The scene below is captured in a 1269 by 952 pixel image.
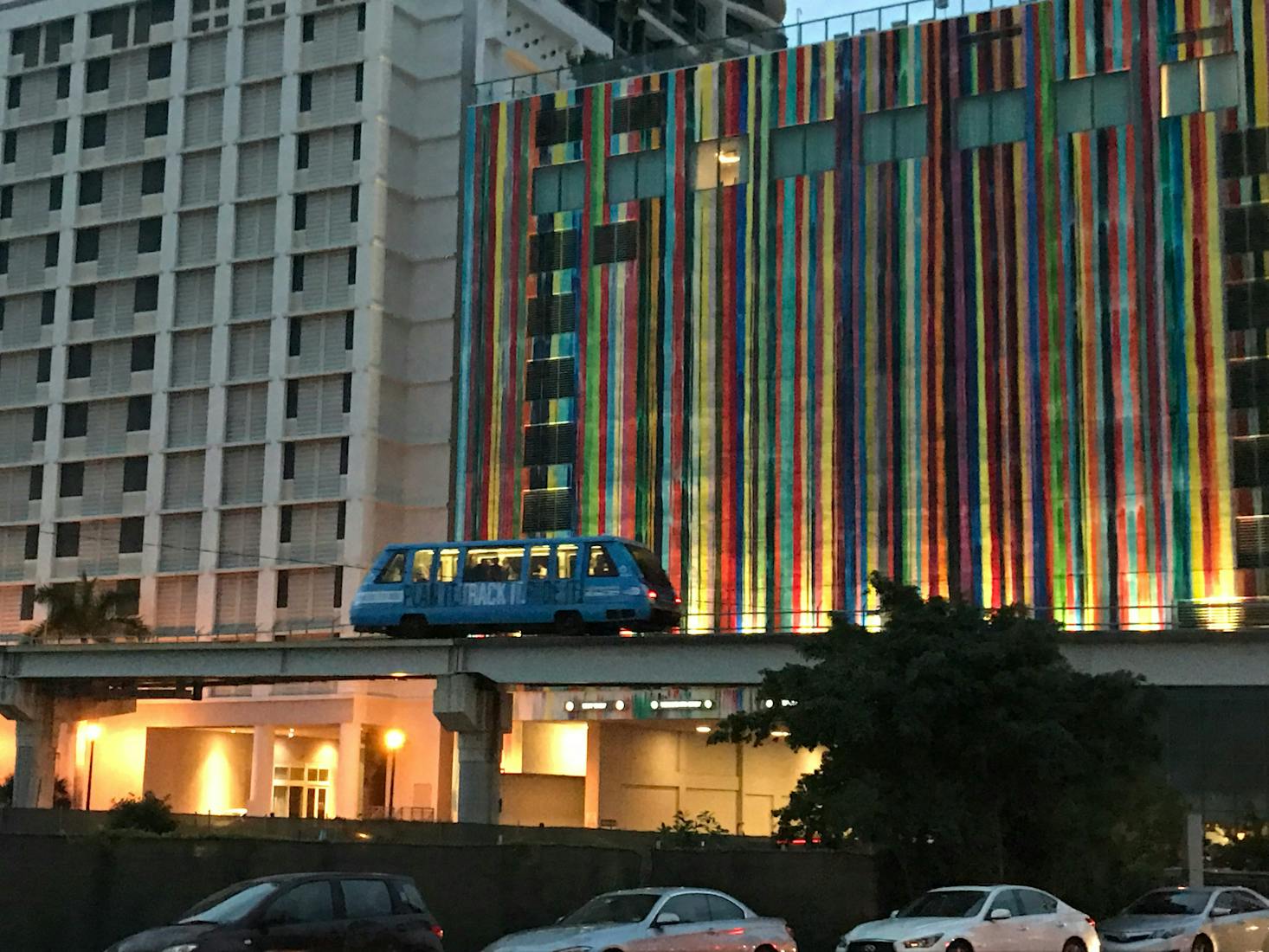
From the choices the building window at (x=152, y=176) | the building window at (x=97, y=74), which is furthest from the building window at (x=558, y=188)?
the building window at (x=97, y=74)

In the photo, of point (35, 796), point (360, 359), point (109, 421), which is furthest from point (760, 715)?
point (109, 421)

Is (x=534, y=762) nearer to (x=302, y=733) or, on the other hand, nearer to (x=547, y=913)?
(x=302, y=733)

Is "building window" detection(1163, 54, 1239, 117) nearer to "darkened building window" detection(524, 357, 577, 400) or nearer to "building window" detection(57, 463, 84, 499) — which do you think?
"darkened building window" detection(524, 357, 577, 400)

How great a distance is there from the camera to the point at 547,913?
29203 mm

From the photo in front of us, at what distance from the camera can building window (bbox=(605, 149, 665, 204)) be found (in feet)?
258

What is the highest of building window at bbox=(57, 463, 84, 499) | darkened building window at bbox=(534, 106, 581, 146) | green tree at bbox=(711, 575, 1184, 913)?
darkened building window at bbox=(534, 106, 581, 146)

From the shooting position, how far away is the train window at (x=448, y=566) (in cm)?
5678

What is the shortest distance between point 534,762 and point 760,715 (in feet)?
138

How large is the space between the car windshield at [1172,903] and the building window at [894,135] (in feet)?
150

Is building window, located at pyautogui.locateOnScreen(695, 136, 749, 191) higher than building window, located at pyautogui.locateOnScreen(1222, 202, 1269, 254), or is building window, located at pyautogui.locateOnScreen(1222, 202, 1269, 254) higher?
building window, located at pyautogui.locateOnScreen(695, 136, 749, 191)

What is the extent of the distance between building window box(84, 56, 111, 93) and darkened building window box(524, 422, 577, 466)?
99.1 ft

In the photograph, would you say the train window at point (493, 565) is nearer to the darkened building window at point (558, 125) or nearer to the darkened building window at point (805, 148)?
the darkened building window at point (805, 148)

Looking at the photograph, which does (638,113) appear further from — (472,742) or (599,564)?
(472,742)

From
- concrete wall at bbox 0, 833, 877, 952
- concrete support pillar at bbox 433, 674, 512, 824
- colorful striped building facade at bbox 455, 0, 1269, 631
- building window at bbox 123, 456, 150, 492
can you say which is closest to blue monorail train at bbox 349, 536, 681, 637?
concrete support pillar at bbox 433, 674, 512, 824
